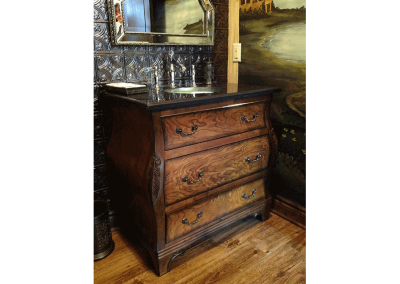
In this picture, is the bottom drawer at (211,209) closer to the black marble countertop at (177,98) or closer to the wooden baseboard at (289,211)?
the wooden baseboard at (289,211)

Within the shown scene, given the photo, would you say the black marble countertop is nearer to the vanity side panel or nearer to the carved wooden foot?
the vanity side panel

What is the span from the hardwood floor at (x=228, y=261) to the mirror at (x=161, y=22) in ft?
4.16

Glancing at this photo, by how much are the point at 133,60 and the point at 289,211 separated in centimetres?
147

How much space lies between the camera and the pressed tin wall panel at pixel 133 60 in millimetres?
1634

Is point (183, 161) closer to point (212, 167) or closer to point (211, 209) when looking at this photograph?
point (212, 167)

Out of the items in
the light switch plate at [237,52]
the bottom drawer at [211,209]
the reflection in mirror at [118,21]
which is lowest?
the bottom drawer at [211,209]

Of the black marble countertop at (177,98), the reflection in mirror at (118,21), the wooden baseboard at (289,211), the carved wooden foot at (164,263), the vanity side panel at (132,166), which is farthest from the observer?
the wooden baseboard at (289,211)

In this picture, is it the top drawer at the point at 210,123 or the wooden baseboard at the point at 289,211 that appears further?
the wooden baseboard at the point at 289,211

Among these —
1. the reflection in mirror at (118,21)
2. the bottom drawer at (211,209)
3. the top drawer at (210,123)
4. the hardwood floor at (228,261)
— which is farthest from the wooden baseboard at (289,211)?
the reflection in mirror at (118,21)

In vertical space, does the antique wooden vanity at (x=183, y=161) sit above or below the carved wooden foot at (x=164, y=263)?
above
